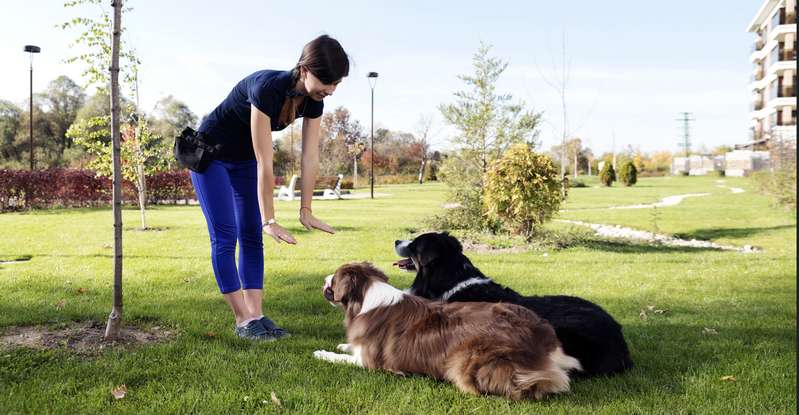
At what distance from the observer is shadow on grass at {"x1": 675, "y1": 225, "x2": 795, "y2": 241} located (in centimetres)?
1233

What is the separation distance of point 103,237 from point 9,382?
25.8ft

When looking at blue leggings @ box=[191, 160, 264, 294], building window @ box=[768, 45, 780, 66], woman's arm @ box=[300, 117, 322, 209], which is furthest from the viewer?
building window @ box=[768, 45, 780, 66]

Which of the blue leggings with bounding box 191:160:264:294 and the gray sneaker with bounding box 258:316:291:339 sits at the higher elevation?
the blue leggings with bounding box 191:160:264:294

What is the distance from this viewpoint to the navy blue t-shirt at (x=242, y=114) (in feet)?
11.6

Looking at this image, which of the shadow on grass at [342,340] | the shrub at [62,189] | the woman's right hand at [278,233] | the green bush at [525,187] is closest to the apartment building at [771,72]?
the green bush at [525,187]

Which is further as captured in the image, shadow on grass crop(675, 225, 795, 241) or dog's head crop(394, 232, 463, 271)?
shadow on grass crop(675, 225, 795, 241)

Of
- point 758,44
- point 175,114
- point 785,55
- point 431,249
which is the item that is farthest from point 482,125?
point 758,44

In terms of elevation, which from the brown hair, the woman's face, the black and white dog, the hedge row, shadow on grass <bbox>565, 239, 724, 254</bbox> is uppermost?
the brown hair

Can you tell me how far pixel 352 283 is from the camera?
3.52 meters

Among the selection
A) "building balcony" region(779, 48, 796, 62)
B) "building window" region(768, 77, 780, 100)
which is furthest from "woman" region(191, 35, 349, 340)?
"building window" region(768, 77, 780, 100)

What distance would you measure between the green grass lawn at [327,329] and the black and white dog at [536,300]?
5.8 inches

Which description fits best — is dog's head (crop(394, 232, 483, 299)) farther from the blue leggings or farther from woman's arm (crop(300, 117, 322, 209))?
the blue leggings

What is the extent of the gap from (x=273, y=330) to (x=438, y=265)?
4.14ft

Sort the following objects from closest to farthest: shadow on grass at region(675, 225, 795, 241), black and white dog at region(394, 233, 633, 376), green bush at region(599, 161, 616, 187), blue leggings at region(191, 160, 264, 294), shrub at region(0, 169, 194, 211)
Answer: black and white dog at region(394, 233, 633, 376) → blue leggings at region(191, 160, 264, 294) → shadow on grass at region(675, 225, 795, 241) → shrub at region(0, 169, 194, 211) → green bush at region(599, 161, 616, 187)
